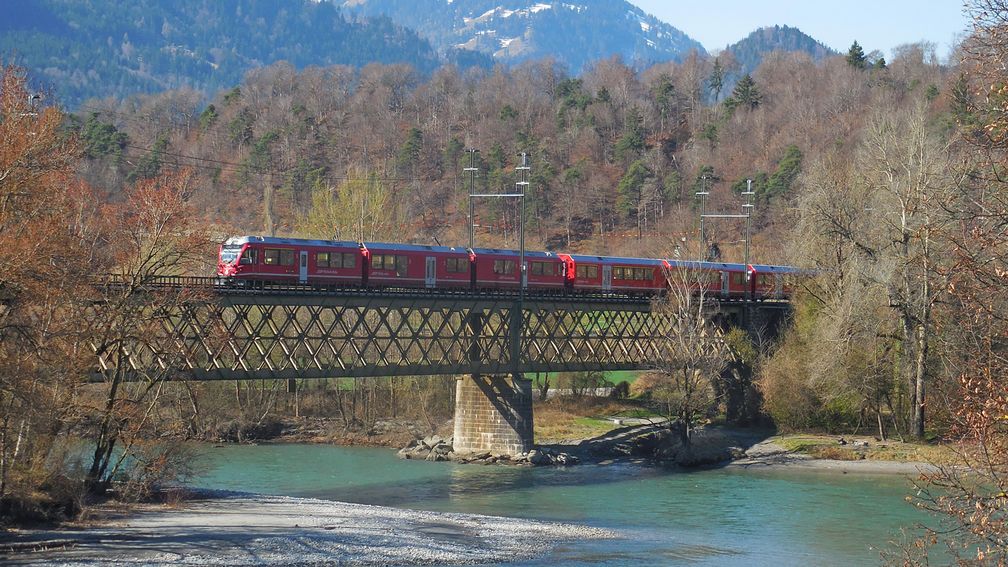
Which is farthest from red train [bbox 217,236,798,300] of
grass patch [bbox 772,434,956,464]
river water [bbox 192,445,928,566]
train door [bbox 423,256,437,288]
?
grass patch [bbox 772,434,956,464]

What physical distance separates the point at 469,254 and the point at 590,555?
29151 millimetres

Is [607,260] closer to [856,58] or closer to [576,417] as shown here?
[576,417]

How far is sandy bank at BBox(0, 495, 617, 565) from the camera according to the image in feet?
92.8

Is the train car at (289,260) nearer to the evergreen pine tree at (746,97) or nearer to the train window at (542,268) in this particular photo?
the train window at (542,268)

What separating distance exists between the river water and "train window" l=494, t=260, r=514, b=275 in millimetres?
10913

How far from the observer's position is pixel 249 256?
5181 cm

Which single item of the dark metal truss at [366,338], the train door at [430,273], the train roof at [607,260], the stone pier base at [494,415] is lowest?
the stone pier base at [494,415]

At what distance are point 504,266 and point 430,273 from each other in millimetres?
5027

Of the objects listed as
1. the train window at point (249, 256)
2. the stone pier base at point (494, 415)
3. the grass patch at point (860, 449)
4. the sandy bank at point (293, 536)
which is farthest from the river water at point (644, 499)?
the train window at point (249, 256)

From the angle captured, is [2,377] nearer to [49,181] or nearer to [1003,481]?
[49,181]

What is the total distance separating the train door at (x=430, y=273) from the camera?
5853 centimetres

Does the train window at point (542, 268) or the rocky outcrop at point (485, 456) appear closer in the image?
the rocky outcrop at point (485, 456)

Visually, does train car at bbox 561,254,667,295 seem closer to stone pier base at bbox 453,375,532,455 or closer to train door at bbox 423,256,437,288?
stone pier base at bbox 453,375,532,455

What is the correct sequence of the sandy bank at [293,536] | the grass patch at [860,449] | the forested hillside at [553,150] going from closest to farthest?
the sandy bank at [293,536], the grass patch at [860,449], the forested hillside at [553,150]
